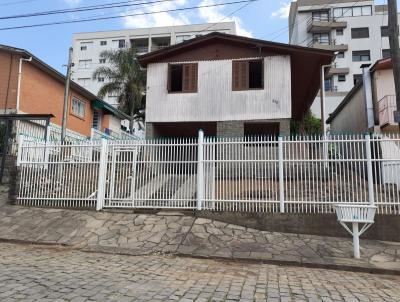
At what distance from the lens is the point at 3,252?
8164mm

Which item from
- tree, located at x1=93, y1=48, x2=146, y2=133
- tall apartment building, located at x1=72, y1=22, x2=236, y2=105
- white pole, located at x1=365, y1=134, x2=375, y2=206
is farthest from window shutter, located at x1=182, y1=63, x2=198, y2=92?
tall apartment building, located at x1=72, y1=22, x2=236, y2=105

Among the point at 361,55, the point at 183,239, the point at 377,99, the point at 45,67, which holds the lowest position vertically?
the point at 183,239

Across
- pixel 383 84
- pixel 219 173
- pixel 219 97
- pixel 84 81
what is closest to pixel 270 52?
pixel 219 97

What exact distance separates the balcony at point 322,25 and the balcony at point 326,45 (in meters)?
1.21

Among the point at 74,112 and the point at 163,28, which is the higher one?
the point at 163,28

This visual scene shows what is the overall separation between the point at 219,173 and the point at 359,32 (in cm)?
4599

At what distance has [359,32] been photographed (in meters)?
49.1

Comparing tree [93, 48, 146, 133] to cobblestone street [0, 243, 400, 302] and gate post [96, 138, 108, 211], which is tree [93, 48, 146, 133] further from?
cobblestone street [0, 243, 400, 302]

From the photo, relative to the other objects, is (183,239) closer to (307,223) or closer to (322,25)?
(307,223)

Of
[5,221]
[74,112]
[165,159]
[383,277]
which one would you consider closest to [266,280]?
[383,277]

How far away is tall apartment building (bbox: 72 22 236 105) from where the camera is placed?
60.7 meters

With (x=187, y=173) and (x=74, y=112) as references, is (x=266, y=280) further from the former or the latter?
(x=74, y=112)

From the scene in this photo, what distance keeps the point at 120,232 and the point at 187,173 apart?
2321 millimetres

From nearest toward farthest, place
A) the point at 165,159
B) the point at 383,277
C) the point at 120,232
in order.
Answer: the point at 383,277 → the point at 120,232 → the point at 165,159
